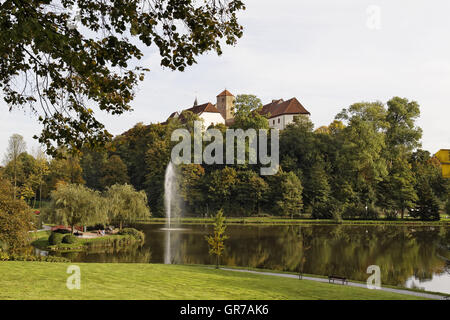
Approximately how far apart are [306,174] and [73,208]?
4050 cm

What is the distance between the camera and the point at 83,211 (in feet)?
90.3

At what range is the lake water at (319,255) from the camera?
17969 mm

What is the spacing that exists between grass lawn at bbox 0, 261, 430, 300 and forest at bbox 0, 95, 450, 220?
124 feet

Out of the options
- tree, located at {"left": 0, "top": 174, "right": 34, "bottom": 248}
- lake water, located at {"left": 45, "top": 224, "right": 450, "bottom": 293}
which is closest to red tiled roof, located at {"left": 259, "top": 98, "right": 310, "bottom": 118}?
lake water, located at {"left": 45, "top": 224, "right": 450, "bottom": 293}

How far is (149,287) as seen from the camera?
1020 cm

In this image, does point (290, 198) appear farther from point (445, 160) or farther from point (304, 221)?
point (445, 160)

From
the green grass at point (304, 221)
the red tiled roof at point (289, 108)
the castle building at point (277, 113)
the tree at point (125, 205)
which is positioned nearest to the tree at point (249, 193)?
the green grass at point (304, 221)

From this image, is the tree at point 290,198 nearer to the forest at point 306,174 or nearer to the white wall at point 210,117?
the forest at point 306,174

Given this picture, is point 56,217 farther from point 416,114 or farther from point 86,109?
point 416,114

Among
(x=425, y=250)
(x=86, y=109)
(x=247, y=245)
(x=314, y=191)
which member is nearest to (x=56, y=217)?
(x=247, y=245)

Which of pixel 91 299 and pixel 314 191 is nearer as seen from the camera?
pixel 91 299

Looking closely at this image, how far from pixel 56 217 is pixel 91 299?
2059cm

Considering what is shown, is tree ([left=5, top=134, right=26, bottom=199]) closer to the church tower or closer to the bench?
the bench

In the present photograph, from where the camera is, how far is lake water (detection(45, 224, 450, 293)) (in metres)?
18.0
